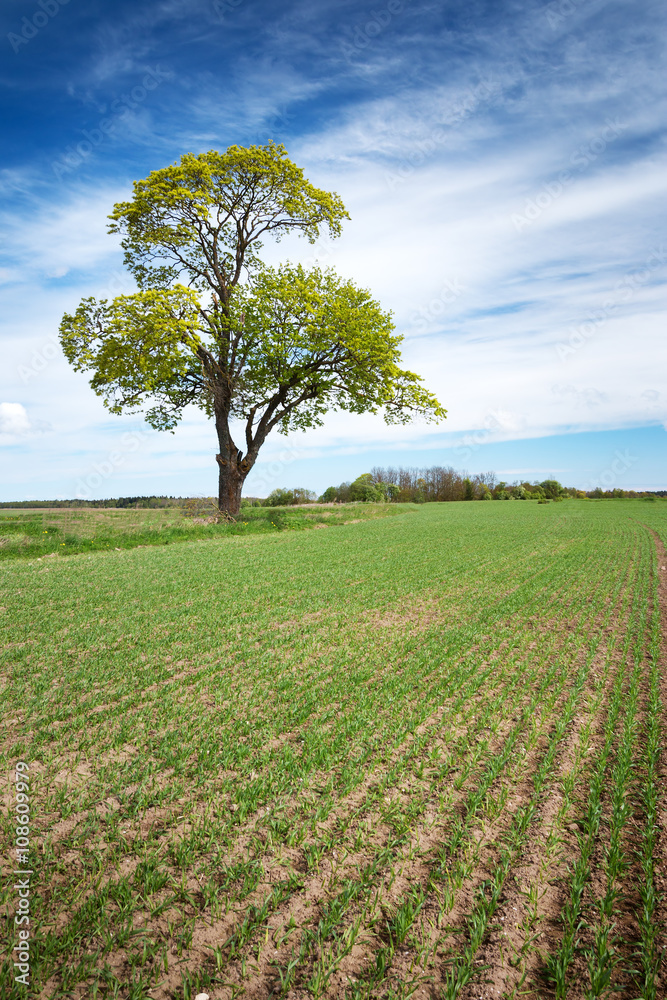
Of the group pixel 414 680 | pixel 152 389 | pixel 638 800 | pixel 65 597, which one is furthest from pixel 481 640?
pixel 152 389

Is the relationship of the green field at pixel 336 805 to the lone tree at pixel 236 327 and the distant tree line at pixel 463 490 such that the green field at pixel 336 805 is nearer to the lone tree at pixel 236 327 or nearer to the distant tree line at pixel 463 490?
the lone tree at pixel 236 327

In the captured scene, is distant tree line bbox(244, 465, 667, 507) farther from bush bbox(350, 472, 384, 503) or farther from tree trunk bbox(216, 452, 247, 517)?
tree trunk bbox(216, 452, 247, 517)

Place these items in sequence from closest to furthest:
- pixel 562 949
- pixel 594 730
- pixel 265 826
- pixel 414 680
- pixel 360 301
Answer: pixel 562 949 < pixel 265 826 < pixel 594 730 < pixel 414 680 < pixel 360 301

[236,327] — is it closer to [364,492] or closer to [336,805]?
[336,805]

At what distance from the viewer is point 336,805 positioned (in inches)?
137

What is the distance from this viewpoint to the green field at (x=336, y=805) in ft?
8.00

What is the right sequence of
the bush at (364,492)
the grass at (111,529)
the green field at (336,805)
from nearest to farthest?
1. the green field at (336,805)
2. the grass at (111,529)
3. the bush at (364,492)

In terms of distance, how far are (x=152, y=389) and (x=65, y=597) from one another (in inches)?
623

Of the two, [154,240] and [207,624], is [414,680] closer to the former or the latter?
[207,624]

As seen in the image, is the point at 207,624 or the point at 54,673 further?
the point at 207,624

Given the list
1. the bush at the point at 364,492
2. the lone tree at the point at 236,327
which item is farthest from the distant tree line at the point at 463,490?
the lone tree at the point at 236,327

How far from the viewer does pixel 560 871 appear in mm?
3045

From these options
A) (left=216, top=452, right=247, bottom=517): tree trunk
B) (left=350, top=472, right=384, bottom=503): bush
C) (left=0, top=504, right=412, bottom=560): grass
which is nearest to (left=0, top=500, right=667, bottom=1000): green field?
(left=0, top=504, right=412, bottom=560): grass

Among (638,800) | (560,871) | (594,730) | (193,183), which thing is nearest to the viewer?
(560,871)
